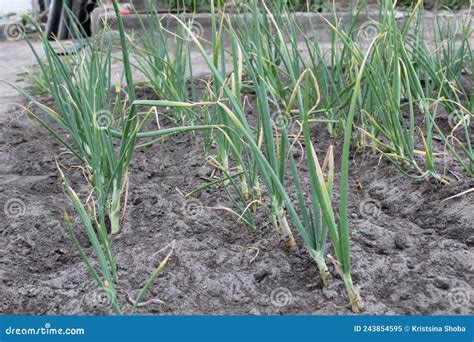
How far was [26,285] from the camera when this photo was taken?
145 cm

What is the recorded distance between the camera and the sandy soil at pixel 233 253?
1.32m

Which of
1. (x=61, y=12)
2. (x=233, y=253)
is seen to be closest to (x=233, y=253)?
(x=233, y=253)

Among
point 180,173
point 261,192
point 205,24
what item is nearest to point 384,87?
point 261,192

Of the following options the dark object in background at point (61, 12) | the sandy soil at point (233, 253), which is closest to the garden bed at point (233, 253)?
the sandy soil at point (233, 253)

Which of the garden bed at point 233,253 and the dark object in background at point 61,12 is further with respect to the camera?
the dark object in background at point 61,12

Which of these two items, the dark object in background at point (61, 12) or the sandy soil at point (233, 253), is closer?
the sandy soil at point (233, 253)

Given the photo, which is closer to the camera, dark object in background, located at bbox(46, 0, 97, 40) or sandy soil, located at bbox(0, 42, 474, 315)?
sandy soil, located at bbox(0, 42, 474, 315)

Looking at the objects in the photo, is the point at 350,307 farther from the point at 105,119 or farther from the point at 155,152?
the point at 155,152

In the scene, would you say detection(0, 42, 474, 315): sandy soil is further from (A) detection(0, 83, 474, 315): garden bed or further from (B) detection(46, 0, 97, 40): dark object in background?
(B) detection(46, 0, 97, 40): dark object in background

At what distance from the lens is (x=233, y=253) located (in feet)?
4.94

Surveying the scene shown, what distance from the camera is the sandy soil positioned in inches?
51.8

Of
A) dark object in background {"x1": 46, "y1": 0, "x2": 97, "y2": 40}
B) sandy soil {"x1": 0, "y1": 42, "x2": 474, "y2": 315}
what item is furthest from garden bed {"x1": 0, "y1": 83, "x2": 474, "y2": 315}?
dark object in background {"x1": 46, "y1": 0, "x2": 97, "y2": 40}

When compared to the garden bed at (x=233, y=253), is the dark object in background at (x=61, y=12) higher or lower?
higher

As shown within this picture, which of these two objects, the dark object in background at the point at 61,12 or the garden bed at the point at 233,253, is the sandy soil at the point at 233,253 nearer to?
the garden bed at the point at 233,253
